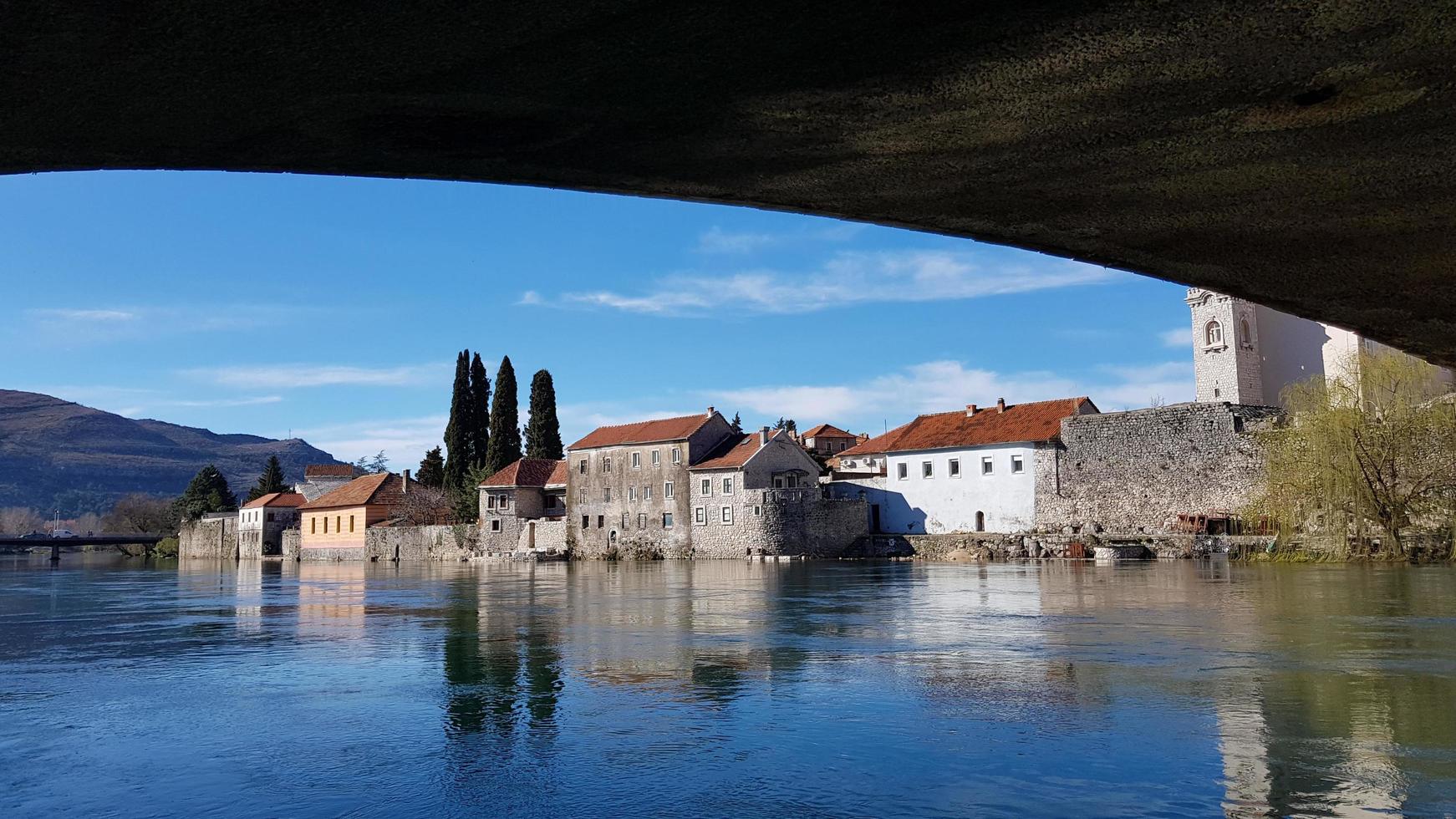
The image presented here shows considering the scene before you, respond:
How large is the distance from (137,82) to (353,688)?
9252mm

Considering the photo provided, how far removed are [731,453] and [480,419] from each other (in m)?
21.5

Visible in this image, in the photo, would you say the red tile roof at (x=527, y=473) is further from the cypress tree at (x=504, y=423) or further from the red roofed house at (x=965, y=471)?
the red roofed house at (x=965, y=471)

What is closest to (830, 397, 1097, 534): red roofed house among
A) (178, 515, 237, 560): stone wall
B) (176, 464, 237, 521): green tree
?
(178, 515, 237, 560): stone wall

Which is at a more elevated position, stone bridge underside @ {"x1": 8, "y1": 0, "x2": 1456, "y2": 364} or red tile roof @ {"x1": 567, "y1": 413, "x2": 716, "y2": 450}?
red tile roof @ {"x1": 567, "y1": 413, "x2": 716, "y2": 450}

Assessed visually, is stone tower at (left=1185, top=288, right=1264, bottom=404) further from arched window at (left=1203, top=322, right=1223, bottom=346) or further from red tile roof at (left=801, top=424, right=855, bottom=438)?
red tile roof at (left=801, top=424, right=855, bottom=438)

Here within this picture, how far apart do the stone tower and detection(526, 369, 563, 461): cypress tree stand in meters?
39.0

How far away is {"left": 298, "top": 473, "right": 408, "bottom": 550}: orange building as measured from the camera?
70188 mm

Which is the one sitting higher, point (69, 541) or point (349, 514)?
point (349, 514)

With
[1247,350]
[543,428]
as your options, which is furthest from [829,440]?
[1247,350]

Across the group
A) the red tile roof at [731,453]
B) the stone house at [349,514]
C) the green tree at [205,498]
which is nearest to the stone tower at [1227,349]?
the red tile roof at [731,453]

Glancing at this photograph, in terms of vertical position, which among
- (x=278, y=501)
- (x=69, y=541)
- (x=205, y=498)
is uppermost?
(x=205, y=498)

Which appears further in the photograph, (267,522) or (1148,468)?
(267,522)

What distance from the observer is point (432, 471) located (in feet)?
256

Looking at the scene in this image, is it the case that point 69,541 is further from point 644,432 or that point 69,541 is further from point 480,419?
point 644,432
